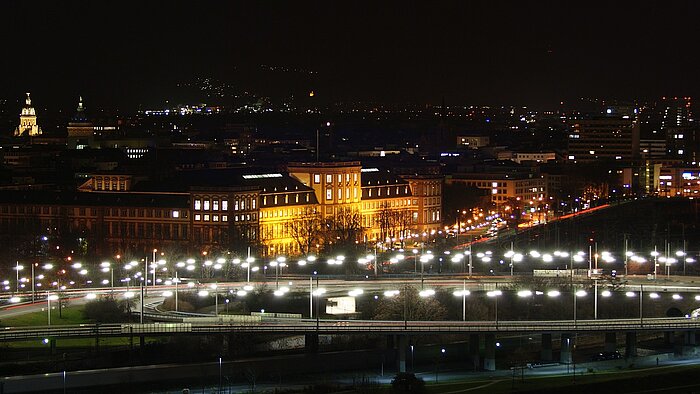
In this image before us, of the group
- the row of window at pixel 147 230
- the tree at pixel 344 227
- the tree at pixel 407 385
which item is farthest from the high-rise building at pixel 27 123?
the tree at pixel 407 385

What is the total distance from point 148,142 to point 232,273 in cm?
8449

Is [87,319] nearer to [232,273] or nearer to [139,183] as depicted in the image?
[232,273]

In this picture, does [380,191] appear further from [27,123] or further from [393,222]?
[27,123]

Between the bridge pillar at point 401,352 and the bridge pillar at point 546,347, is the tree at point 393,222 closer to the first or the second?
the bridge pillar at point 546,347

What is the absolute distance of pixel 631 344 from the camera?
46.3m

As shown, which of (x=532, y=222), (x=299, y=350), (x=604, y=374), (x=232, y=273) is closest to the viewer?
(x=604, y=374)

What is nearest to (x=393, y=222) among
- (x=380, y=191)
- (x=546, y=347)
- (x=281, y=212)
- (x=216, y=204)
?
(x=380, y=191)

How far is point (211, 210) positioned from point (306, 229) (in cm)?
488

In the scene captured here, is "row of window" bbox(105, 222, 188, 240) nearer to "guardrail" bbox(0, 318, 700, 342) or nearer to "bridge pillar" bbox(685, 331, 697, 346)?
"guardrail" bbox(0, 318, 700, 342)

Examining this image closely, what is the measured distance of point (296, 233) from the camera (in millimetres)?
74938

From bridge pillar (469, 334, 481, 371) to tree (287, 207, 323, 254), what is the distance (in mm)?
26075

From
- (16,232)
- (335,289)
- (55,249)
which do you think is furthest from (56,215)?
(335,289)

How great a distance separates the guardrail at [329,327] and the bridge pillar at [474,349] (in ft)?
0.89

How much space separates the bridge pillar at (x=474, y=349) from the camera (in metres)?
45.1
